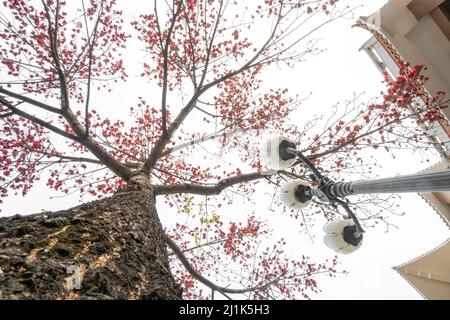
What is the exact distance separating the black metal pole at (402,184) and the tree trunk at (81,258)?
184 cm

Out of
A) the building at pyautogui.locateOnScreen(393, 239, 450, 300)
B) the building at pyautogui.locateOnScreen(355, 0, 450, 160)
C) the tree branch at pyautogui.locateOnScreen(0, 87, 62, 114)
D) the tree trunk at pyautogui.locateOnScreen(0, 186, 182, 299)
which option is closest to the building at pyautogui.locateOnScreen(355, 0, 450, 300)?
the building at pyautogui.locateOnScreen(355, 0, 450, 160)

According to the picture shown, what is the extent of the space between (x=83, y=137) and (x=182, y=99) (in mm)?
3790

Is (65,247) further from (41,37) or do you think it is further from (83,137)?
(41,37)

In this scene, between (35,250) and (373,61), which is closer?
(35,250)

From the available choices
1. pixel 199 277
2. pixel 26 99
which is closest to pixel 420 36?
pixel 199 277

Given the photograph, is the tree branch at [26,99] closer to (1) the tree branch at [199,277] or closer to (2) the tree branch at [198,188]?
(2) the tree branch at [198,188]

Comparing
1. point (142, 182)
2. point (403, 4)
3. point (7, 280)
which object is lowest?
point (7, 280)

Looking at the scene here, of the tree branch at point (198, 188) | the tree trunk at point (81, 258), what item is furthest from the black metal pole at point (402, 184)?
the tree branch at point (198, 188)

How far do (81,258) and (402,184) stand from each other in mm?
2282

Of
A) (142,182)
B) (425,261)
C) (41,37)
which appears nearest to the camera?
(142,182)

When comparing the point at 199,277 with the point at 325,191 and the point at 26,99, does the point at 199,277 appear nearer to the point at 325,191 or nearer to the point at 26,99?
the point at 325,191

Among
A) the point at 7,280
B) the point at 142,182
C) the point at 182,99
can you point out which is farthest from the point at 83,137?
the point at 7,280

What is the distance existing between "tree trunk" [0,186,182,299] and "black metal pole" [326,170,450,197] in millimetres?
1843
